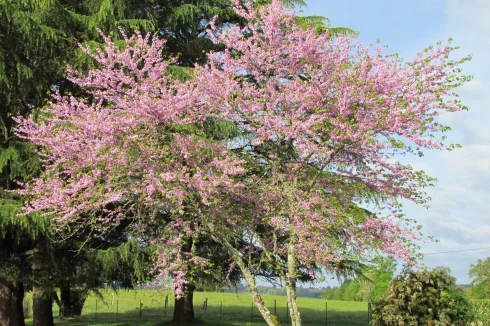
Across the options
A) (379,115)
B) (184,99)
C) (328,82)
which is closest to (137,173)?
(184,99)

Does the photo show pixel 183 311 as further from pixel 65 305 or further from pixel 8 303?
pixel 65 305

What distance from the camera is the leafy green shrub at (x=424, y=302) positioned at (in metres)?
13.3

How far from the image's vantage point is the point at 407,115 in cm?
913

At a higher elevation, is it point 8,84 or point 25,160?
point 8,84

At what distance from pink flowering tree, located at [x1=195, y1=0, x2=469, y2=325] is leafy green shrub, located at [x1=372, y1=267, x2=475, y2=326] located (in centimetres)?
431

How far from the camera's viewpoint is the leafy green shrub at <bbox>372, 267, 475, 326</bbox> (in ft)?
43.7

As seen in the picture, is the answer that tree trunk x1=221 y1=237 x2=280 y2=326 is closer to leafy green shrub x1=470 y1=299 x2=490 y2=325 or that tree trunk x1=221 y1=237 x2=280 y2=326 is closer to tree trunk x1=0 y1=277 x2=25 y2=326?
tree trunk x1=0 y1=277 x2=25 y2=326

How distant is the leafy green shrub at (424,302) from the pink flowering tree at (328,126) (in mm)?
4309

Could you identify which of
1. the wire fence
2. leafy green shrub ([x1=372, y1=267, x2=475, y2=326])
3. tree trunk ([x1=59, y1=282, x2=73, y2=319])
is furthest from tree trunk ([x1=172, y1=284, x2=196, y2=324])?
the wire fence

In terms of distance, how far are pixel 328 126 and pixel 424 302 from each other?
6.54m

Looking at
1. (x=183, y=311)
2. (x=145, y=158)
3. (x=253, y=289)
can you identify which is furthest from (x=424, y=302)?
(x=183, y=311)

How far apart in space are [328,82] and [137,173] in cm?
421

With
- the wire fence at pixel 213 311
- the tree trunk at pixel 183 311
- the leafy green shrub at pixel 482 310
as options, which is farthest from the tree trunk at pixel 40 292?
the wire fence at pixel 213 311

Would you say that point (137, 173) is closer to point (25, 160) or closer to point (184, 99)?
point (184, 99)
